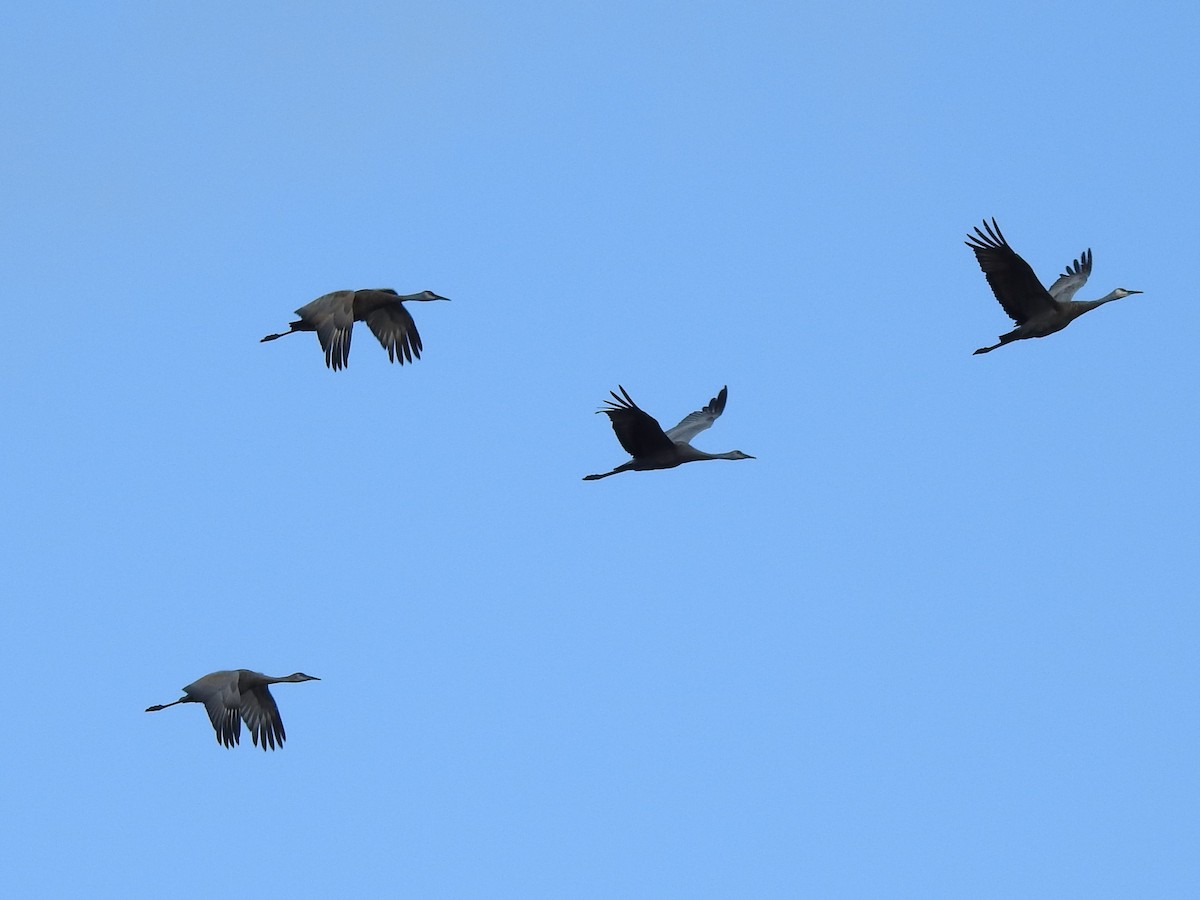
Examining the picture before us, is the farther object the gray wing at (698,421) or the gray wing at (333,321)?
the gray wing at (698,421)

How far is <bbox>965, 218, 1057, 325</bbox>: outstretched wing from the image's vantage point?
17656mm

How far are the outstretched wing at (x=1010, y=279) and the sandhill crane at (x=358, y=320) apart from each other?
599cm

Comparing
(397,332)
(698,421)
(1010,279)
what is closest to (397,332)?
(397,332)

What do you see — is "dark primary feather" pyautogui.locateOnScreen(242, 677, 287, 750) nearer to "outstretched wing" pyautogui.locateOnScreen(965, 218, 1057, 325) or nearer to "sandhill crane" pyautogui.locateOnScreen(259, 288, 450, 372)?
"sandhill crane" pyautogui.locateOnScreen(259, 288, 450, 372)

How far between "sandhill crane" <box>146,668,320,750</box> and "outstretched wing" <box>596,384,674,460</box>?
4185 mm

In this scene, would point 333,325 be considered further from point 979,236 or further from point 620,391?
point 979,236

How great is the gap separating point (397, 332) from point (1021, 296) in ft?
21.4

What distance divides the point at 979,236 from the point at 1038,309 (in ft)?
3.89

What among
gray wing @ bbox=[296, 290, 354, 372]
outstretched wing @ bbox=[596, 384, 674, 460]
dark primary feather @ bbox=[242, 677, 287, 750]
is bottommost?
dark primary feather @ bbox=[242, 677, 287, 750]

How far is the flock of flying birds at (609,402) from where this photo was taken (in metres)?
17.7

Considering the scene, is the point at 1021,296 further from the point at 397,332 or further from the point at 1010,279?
the point at 397,332

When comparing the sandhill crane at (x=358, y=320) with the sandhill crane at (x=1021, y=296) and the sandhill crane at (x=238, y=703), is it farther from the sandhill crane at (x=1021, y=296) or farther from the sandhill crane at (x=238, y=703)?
the sandhill crane at (x=1021, y=296)

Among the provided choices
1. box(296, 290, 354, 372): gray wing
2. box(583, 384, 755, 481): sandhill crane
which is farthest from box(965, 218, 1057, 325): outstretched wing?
box(296, 290, 354, 372): gray wing

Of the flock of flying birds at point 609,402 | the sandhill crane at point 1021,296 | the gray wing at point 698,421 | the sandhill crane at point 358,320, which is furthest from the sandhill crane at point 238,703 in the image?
the sandhill crane at point 1021,296
